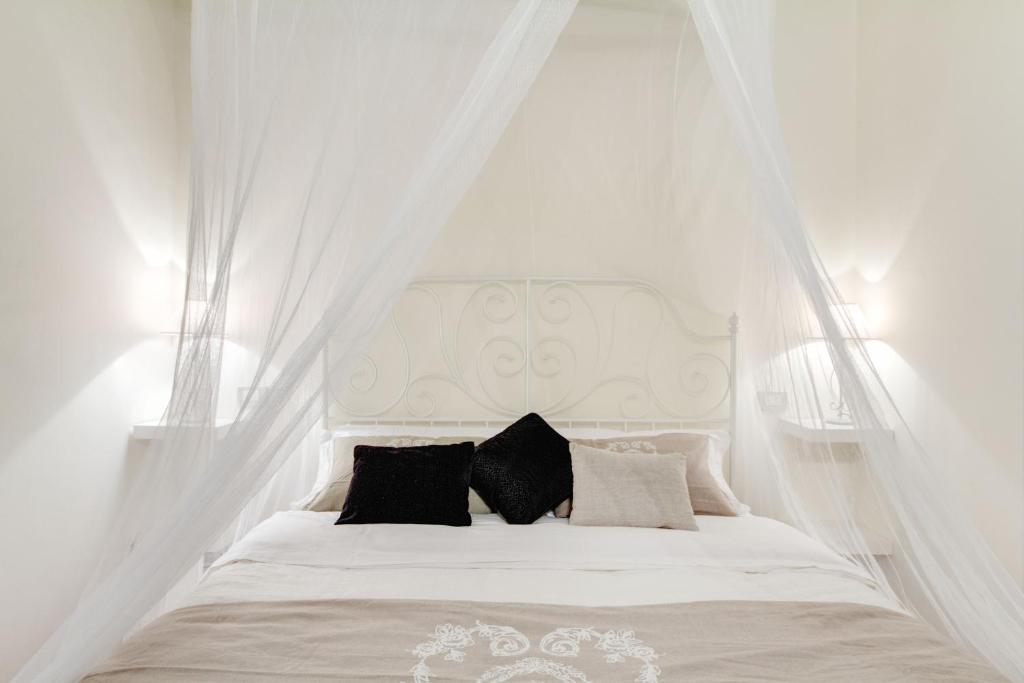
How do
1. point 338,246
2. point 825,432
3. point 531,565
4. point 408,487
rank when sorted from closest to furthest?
1. point 338,246
2. point 825,432
3. point 531,565
4. point 408,487

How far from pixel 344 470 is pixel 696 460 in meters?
1.37

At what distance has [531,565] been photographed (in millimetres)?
2432

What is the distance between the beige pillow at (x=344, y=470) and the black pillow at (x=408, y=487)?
79mm

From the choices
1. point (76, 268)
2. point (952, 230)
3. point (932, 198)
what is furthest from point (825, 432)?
point (76, 268)

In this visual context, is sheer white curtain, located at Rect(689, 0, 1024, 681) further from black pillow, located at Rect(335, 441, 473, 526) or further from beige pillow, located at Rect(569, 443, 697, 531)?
black pillow, located at Rect(335, 441, 473, 526)

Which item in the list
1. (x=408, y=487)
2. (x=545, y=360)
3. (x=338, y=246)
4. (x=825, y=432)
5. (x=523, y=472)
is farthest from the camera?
(x=545, y=360)

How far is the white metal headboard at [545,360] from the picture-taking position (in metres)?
3.56

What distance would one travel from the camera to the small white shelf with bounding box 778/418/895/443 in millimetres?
1875

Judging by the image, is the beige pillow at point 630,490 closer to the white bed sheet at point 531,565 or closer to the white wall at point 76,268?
the white bed sheet at point 531,565

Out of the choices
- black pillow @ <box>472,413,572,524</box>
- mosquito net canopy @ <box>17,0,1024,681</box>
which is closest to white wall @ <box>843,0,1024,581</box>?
mosquito net canopy @ <box>17,0,1024,681</box>

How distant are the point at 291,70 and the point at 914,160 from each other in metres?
2.45

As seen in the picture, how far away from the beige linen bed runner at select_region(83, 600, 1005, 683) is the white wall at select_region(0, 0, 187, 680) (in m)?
1.15

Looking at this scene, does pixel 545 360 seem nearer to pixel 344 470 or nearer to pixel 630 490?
pixel 630 490

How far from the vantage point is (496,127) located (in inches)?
78.4
